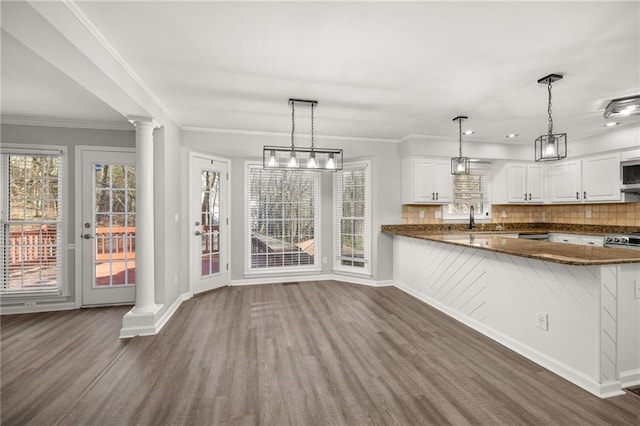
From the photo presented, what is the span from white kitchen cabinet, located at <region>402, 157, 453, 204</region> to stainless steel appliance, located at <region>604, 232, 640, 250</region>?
2399 mm

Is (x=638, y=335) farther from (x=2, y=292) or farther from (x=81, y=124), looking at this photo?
(x=2, y=292)

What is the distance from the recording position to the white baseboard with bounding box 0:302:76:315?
12.5 ft

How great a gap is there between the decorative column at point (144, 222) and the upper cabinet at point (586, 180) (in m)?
6.72

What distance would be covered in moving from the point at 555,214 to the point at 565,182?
884 millimetres

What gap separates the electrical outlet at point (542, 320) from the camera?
2.49 meters

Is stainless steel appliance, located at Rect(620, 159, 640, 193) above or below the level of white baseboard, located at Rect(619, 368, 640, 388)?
above

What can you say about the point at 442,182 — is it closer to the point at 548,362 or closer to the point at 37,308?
the point at 548,362

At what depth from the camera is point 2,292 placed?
3793 millimetres

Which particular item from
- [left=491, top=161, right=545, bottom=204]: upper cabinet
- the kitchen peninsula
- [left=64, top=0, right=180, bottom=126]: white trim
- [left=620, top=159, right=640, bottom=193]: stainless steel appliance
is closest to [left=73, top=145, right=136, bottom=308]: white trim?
[left=64, top=0, right=180, bottom=126]: white trim

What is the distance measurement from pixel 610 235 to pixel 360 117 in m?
4.55

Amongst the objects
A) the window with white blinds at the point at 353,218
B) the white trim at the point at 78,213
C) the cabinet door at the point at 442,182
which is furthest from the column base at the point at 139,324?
the cabinet door at the point at 442,182

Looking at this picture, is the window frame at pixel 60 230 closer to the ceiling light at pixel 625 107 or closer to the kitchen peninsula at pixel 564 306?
the kitchen peninsula at pixel 564 306

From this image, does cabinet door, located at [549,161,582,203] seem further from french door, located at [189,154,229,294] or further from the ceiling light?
french door, located at [189,154,229,294]

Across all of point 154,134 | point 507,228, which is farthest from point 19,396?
point 507,228
